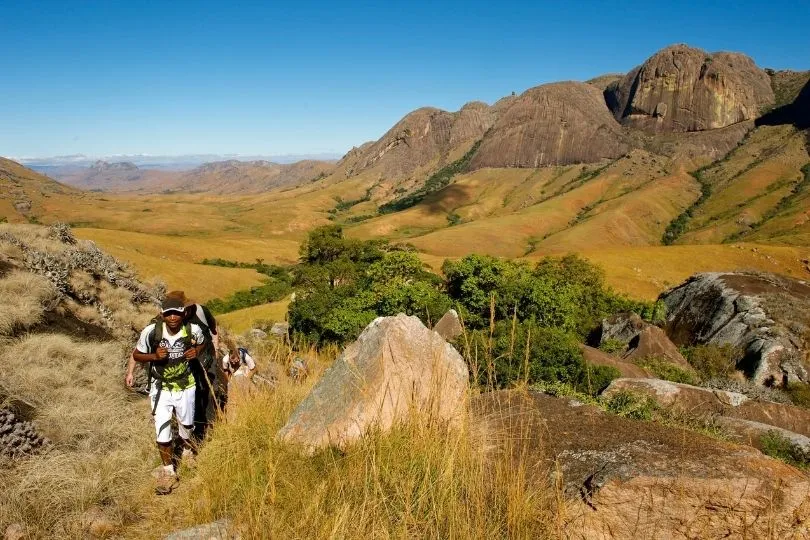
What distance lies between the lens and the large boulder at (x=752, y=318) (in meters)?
22.4

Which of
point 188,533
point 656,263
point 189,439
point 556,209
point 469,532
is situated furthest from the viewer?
point 556,209

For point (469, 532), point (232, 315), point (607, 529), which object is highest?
point (469, 532)

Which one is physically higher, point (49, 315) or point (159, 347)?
point (159, 347)

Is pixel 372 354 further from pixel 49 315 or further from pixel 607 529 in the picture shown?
pixel 49 315

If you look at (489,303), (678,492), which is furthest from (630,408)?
(489,303)

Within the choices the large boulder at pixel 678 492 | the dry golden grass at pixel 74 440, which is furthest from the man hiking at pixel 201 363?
the large boulder at pixel 678 492

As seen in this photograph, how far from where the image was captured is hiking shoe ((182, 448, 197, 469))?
17.1 feet

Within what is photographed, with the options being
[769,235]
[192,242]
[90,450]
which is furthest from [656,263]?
[192,242]

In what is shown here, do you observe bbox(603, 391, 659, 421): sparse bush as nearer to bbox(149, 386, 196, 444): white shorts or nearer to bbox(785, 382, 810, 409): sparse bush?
bbox(149, 386, 196, 444): white shorts

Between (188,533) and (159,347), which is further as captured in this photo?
(159,347)

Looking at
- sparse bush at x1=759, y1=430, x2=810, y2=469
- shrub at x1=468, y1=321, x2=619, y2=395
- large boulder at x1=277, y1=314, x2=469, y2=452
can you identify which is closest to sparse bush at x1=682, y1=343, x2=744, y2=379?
shrub at x1=468, y1=321, x2=619, y2=395

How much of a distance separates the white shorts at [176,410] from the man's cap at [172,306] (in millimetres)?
1031

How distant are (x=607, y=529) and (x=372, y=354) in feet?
10.3

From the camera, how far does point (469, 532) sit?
2.96 metres
